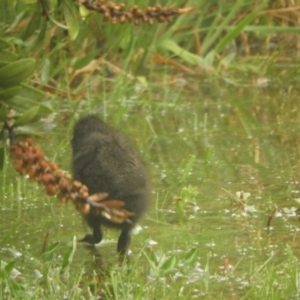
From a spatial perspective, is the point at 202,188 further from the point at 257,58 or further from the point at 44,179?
the point at 257,58

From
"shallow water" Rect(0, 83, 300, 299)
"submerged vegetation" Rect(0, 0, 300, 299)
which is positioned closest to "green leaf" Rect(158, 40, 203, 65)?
"submerged vegetation" Rect(0, 0, 300, 299)

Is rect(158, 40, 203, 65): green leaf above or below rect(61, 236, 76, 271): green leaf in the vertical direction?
below

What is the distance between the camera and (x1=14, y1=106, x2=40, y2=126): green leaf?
3.41 meters

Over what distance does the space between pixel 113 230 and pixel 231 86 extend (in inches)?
154

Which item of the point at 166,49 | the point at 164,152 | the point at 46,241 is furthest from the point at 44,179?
the point at 166,49

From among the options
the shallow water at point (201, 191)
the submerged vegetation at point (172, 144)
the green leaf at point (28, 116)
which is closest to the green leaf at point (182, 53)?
the submerged vegetation at point (172, 144)

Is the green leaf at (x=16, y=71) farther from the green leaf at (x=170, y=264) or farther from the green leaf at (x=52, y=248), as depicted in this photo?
the green leaf at (x=170, y=264)

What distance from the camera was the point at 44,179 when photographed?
2908 millimetres

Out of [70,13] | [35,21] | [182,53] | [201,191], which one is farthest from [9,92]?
[182,53]

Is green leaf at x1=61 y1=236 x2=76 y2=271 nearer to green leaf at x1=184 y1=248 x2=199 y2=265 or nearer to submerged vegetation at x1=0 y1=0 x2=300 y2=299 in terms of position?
submerged vegetation at x1=0 y1=0 x2=300 y2=299

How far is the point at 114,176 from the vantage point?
13.5 ft

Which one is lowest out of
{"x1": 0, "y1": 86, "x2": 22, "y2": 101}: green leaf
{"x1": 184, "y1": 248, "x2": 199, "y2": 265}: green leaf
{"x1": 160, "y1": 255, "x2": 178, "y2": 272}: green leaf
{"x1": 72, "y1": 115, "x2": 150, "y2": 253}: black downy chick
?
{"x1": 184, "y1": 248, "x2": 199, "y2": 265}: green leaf

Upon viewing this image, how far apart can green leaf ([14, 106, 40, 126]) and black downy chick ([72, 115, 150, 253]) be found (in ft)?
2.36

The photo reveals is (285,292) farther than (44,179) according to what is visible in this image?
Yes
